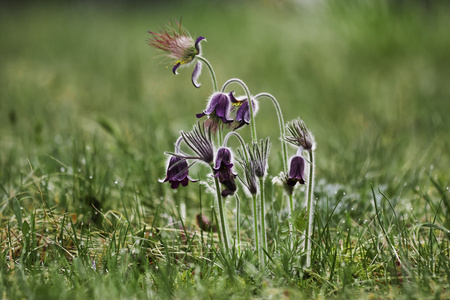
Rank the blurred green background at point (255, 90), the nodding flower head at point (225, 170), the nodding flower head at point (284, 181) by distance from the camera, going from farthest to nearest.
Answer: the blurred green background at point (255, 90) < the nodding flower head at point (284, 181) < the nodding flower head at point (225, 170)

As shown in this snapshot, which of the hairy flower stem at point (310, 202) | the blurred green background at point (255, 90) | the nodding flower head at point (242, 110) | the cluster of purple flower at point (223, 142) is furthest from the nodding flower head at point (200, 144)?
the blurred green background at point (255, 90)

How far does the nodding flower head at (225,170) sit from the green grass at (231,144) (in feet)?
0.70

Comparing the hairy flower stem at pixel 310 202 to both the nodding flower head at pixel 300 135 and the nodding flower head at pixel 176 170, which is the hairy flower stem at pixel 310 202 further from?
the nodding flower head at pixel 176 170

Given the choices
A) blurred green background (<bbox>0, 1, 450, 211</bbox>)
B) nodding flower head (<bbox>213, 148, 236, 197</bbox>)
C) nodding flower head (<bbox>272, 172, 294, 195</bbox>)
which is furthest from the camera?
blurred green background (<bbox>0, 1, 450, 211</bbox>)

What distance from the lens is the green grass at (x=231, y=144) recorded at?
71.9 inches

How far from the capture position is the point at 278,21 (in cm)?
874

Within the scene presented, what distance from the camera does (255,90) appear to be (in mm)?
5375

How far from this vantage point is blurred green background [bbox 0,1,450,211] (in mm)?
3082

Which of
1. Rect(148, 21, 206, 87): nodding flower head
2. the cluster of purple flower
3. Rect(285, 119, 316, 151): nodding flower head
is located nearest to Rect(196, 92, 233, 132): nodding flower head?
the cluster of purple flower

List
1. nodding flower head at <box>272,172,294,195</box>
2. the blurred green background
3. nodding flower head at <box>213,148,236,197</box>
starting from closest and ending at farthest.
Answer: nodding flower head at <box>213,148,236,197</box> → nodding flower head at <box>272,172,294,195</box> → the blurred green background

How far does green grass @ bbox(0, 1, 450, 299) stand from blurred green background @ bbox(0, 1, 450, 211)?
0.02 metres

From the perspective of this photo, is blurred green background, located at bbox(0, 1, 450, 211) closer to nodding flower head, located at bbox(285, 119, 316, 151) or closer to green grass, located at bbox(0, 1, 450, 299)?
green grass, located at bbox(0, 1, 450, 299)

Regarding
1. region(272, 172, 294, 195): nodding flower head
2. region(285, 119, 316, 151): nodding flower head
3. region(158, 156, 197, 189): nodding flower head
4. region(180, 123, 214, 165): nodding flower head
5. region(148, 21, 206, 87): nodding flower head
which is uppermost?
region(148, 21, 206, 87): nodding flower head

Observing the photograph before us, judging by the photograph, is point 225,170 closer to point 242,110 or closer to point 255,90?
point 242,110
